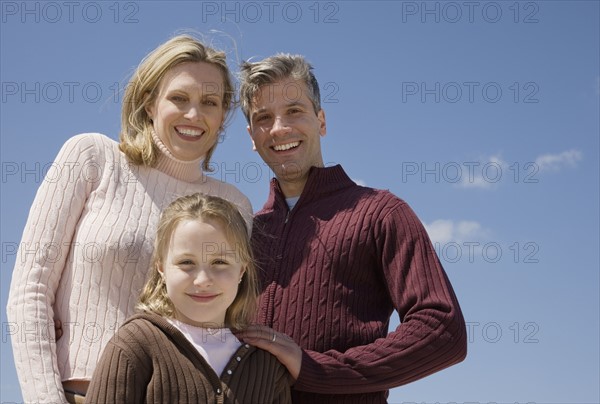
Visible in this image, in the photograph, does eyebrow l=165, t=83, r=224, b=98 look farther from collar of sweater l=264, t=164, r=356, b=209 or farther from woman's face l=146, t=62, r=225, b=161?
collar of sweater l=264, t=164, r=356, b=209

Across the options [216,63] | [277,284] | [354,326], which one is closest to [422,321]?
[354,326]

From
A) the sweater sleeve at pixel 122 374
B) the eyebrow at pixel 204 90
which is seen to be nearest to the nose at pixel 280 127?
the eyebrow at pixel 204 90

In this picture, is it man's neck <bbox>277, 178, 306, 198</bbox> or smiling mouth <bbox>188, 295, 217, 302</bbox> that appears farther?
man's neck <bbox>277, 178, 306, 198</bbox>

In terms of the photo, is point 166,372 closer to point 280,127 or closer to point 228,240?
point 228,240

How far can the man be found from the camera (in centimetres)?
303

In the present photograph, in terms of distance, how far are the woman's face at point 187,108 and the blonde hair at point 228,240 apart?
52 cm

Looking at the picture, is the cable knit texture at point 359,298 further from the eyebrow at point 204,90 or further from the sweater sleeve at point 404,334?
the eyebrow at point 204,90

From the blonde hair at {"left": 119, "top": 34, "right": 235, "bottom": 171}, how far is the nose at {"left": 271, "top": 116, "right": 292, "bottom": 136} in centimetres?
32

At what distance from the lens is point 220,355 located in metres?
2.82

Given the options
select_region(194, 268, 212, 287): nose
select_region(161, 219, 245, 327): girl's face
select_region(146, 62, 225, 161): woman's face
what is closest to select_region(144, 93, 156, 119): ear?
select_region(146, 62, 225, 161): woman's face

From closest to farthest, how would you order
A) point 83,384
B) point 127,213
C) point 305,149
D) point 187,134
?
1. point 83,384
2. point 127,213
3. point 187,134
4. point 305,149

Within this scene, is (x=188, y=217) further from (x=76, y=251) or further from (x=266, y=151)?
(x=266, y=151)

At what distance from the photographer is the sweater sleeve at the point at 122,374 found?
260cm

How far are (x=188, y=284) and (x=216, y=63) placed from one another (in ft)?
3.99
